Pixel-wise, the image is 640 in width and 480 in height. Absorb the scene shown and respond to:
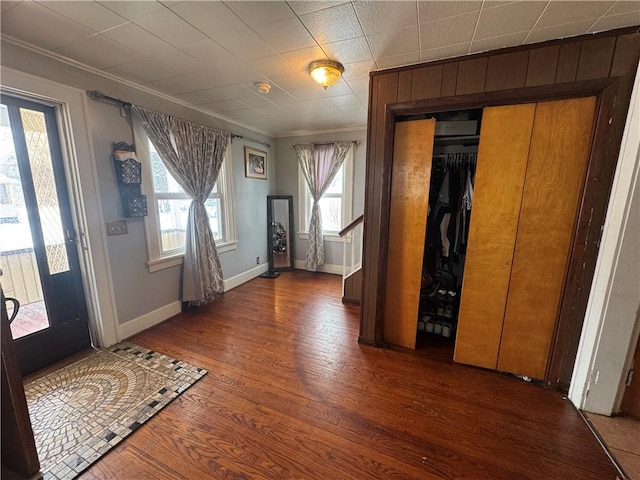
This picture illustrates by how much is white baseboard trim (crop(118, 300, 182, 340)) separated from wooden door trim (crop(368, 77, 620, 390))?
281 cm

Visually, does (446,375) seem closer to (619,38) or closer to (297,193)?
(619,38)

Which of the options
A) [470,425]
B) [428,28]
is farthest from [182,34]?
[470,425]

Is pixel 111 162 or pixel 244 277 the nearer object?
pixel 111 162

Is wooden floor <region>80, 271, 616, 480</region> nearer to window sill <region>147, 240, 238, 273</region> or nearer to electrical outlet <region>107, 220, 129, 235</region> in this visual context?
window sill <region>147, 240, 238, 273</region>

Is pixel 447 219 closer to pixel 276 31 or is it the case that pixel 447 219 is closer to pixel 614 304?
pixel 614 304

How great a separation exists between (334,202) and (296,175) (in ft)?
2.68

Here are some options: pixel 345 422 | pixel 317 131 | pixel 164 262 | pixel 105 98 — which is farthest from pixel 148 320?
pixel 317 131

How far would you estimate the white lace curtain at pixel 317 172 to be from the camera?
413 centimetres

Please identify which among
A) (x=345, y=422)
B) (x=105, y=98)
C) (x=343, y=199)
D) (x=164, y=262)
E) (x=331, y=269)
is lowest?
(x=345, y=422)

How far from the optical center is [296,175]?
4531 mm

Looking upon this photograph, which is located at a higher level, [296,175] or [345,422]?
[296,175]

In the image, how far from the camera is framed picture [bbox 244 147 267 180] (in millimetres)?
3941

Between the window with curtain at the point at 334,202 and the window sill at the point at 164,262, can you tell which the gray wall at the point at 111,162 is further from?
the window with curtain at the point at 334,202

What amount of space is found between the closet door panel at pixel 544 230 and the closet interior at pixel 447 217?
50 cm
